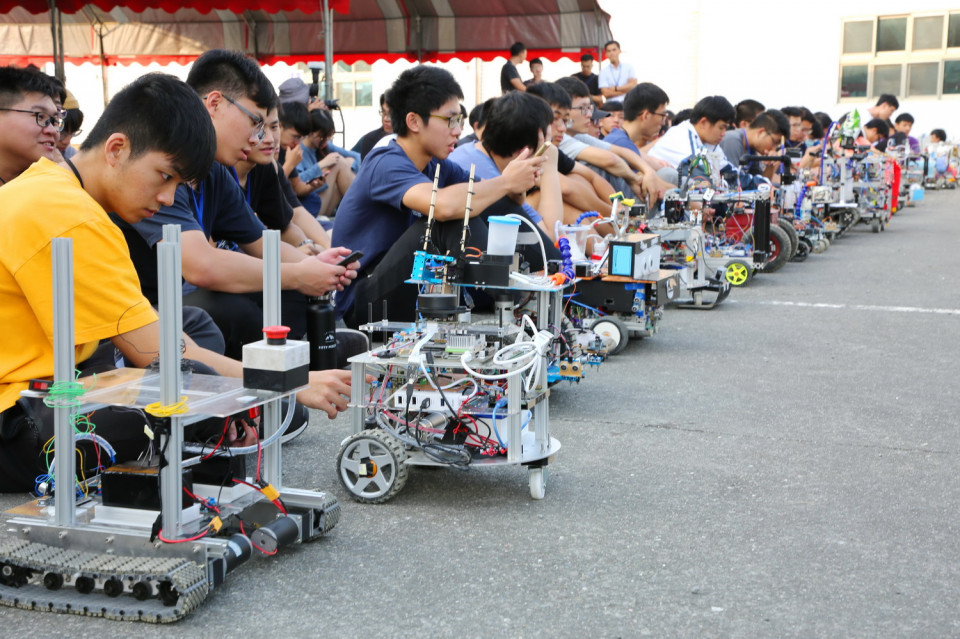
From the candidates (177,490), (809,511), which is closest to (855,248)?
(809,511)

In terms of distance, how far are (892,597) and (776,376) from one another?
7.93ft

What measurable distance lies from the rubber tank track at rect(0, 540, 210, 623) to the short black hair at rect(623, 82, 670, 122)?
606 centimetres

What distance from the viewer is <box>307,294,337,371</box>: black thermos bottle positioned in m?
3.12

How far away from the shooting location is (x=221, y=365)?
2588 mm

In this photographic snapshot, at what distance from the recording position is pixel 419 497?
298 centimetres

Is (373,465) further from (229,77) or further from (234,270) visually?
(229,77)

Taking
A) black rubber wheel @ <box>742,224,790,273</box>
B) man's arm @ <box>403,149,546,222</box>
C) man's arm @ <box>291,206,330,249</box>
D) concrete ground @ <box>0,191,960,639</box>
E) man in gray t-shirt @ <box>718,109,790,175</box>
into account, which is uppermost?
man in gray t-shirt @ <box>718,109,790,175</box>

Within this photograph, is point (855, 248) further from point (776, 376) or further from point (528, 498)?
point (528, 498)

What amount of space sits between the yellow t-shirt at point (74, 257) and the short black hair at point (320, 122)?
5054 millimetres

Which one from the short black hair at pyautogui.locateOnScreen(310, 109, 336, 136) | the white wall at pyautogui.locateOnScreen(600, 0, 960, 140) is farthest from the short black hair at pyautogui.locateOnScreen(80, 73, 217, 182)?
the white wall at pyautogui.locateOnScreen(600, 0, 960, 140)

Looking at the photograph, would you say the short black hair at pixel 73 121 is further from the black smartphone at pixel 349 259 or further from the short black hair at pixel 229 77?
the black smartphone at pixel 349 259

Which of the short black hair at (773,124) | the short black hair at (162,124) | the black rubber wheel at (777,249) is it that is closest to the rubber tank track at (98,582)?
the short black hair at (162,124)

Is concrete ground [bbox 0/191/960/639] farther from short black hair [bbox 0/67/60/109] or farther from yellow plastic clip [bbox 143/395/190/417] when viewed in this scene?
short black hair [bbox 0/67/60/109]

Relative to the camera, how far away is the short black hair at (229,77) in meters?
3.41
